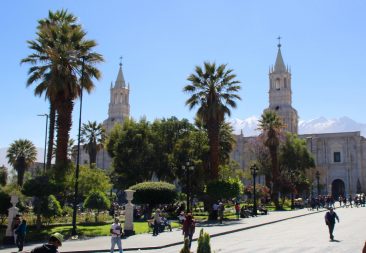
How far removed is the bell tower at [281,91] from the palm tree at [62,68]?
62601mm

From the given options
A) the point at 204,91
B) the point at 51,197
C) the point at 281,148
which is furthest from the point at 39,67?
the point at 281,148

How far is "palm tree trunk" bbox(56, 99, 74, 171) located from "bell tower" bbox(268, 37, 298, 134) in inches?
2507

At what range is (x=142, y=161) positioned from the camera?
149 feet

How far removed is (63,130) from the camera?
2678 centimetres

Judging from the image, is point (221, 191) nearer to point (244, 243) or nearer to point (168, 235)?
point (168, 235)

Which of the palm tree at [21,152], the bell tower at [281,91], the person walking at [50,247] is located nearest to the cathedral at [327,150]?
the bell tower at [281,91]

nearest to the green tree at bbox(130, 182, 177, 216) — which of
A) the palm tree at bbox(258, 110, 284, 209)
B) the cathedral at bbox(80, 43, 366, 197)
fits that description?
the palm tree at bbox(258, 110, 284, 209)

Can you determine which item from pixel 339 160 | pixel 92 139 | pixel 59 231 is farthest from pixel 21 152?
pixel 339 160

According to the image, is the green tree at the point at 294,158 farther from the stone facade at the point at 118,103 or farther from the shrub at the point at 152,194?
the stone facade at the point at 118,103

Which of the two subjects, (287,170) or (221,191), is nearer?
(221,191)

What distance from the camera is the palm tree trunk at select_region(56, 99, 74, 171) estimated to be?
2653cm

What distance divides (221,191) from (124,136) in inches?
695

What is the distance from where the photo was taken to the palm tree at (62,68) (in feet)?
87.6

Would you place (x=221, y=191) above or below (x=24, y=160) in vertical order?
below
